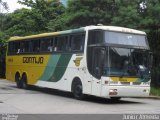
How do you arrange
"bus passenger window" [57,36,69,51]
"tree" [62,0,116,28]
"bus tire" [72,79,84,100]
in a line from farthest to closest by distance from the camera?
"tree" [62,0,116,28] < "bus passenger window" [57,36,69,51] < "bus tire" [72,79,84,100]

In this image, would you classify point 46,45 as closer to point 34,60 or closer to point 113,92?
point 34,60

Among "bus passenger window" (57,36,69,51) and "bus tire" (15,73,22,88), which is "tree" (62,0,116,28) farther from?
"bus passenger window" (57,36,69,51)

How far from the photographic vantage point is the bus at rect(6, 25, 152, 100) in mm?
19719

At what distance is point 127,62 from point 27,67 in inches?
371

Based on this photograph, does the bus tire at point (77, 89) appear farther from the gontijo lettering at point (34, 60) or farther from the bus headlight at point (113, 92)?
the gontijo lettering at point (34, 60)

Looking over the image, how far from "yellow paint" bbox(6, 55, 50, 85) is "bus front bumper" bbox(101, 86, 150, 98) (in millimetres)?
6419

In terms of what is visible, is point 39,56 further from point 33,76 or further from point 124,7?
point 124,7

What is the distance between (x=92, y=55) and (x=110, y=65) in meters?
1.23

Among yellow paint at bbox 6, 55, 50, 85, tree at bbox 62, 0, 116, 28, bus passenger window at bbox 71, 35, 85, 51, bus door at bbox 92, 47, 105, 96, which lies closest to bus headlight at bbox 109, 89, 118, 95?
bus door at bbox 92, 47, 105, 96

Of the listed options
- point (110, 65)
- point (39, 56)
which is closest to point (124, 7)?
point (39, 56)

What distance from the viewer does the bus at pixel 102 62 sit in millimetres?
19719

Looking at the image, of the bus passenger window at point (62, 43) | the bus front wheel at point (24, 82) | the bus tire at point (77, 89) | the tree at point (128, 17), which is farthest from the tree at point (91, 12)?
the bus tire at point (77, 89)

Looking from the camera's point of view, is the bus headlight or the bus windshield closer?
the bus headlight

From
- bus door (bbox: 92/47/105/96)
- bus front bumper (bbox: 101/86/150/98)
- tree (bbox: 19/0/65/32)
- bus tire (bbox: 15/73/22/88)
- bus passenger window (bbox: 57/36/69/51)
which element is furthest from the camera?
tree (bbox: 19/0/65/32)
